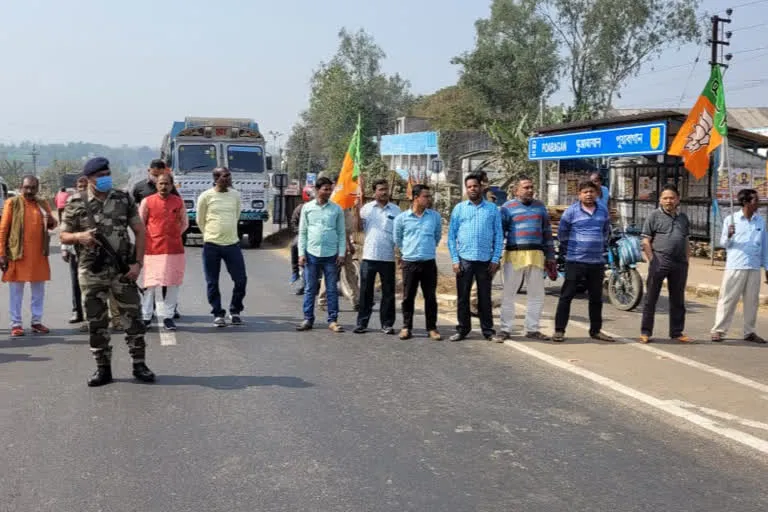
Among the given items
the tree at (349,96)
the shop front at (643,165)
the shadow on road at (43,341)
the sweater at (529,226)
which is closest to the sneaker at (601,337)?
the sweater at (529,226)

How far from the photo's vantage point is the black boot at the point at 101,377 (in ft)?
20.7

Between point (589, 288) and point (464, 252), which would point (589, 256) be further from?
point (464, 252)

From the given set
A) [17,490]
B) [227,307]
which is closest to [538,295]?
[227,307]

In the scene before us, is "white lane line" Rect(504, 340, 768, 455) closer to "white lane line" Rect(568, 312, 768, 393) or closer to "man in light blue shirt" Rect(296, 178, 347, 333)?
"white lane line" Rect(568, 312, 768, 393)

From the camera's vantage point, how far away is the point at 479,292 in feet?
28.0

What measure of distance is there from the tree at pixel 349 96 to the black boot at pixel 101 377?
67.0 meters

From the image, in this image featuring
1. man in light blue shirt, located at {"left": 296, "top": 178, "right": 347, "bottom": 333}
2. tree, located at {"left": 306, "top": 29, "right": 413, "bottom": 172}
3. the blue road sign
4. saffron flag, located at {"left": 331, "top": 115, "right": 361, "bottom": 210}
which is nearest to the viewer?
man in light blue shirt, located at {"left": 296, "top": 178, "right": 347, "bottom": 333}

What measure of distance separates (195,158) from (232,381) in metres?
15.1

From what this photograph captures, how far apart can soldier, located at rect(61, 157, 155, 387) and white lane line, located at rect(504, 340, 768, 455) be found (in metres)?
3.51

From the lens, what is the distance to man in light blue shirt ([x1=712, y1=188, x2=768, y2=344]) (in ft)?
28.6

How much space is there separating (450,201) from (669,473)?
27665 mm

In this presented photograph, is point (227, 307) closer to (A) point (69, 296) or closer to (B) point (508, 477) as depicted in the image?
(A) point (69, 296)

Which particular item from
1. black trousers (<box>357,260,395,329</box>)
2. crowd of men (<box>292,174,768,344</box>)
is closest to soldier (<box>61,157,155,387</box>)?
crowd of men (<box>292,174,768,344</box>)

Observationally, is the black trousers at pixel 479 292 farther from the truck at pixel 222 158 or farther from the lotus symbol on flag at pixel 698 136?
the truck at pixel 222 158
